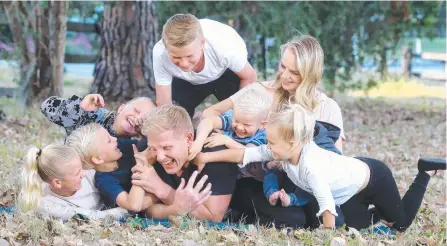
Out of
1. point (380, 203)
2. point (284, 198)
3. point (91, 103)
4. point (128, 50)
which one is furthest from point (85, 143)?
point (128, 50)

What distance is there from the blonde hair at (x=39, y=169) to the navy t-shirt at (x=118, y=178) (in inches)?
→ 11.1

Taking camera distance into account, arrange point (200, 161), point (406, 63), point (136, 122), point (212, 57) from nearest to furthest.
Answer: point (200, 161) < point (136, 122) < point (212, 57) < point (406, 63)

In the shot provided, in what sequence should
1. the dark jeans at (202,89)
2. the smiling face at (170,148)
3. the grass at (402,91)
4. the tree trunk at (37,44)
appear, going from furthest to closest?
the grass at (402,91)
the tree trunk at (37,44)
the dark jeans at (202,89)
the smiling face at (170,148)

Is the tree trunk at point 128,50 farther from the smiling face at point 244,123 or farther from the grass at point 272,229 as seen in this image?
the smiling face at point 244,123

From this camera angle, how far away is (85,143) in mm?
4949

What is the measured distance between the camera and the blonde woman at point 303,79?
491cm

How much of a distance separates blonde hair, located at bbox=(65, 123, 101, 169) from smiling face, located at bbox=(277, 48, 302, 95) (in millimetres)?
1159

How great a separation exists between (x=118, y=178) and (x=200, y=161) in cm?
55

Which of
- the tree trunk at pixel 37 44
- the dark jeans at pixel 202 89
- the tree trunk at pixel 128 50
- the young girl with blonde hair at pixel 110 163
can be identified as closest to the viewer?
the young girl with blonde hair at pixel 110 163

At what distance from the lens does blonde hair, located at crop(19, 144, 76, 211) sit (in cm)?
478

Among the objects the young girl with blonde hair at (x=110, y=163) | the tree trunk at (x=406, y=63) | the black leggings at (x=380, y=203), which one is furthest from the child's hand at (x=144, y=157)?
the tree trunk at (x=406, y=63)

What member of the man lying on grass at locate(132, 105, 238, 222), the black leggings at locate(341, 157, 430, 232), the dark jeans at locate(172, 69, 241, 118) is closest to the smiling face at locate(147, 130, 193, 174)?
the man lying on grass at locate(132, 105, 238, 222)

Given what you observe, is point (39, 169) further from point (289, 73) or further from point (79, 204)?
point (289, 73)

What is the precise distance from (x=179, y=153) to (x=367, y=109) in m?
8.44
